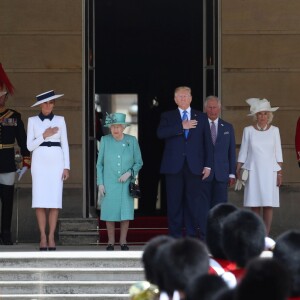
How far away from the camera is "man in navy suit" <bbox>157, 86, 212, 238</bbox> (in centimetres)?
1141

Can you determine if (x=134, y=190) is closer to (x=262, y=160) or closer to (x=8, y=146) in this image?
(x=262, y=160)

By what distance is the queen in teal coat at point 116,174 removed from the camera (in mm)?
11742

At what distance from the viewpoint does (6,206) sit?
12.7 meters

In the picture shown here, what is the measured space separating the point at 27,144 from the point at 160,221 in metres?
2.95

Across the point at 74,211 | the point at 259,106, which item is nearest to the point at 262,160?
the point at 259,106

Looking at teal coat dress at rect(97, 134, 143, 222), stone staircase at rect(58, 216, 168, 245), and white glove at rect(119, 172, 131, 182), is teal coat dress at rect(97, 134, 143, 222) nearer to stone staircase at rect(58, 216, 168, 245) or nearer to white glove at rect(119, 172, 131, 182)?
white glove at rect(119, 172, 131, 182)

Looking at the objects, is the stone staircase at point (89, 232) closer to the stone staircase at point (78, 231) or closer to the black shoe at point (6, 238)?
the stone staircase at point (78, 231)

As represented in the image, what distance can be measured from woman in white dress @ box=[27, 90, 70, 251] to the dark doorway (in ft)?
15.5

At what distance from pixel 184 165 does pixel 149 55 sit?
631 centimetres

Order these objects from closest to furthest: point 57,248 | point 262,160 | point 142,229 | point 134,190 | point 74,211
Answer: point 134,190 → point 262,160 → point 57,248 → point 74,211 → point 142,229

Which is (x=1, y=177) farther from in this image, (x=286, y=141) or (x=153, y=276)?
(x=153, y=276)

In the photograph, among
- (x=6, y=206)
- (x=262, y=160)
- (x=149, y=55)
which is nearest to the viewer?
(x=262, y=160)

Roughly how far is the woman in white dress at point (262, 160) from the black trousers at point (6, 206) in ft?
7.91

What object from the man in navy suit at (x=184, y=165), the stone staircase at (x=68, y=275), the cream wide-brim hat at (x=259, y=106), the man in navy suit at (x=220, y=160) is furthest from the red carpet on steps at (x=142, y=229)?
the stone staircase at (x=68, y=275)
